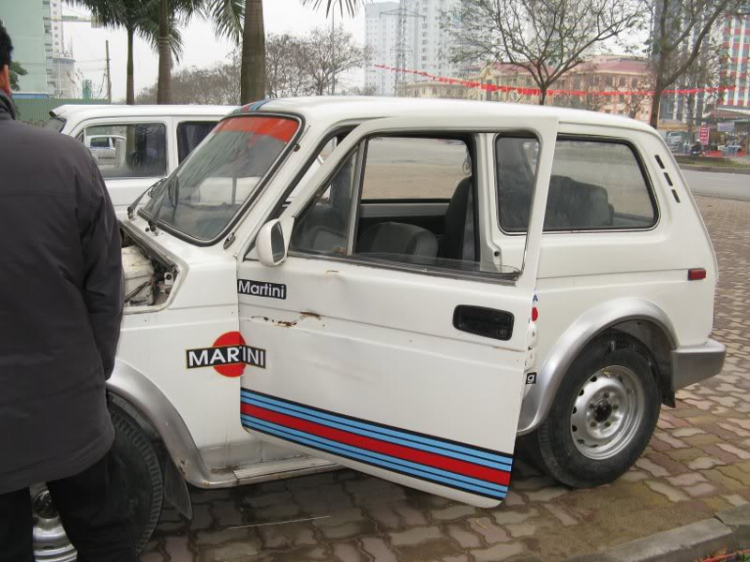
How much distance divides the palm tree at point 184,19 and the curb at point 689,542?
42.4 ft

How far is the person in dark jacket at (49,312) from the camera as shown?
1803 mm

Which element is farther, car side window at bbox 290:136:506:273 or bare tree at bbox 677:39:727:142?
bare tree at bbox 677:39:727:142

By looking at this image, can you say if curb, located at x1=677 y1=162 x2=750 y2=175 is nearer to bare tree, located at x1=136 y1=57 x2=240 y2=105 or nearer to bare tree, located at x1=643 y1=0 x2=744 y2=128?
bare tree, located at x1=643 y1=0 x2=744 y2=128

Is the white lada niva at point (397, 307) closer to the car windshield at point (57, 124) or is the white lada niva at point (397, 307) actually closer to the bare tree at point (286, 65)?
the car windshield at point (57, 124)

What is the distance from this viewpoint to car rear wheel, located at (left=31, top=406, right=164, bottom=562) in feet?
8.32

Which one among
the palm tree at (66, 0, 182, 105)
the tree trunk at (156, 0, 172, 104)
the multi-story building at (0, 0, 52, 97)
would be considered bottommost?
the tree trunk at (156, 0, 172, 104)

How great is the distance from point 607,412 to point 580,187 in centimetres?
115

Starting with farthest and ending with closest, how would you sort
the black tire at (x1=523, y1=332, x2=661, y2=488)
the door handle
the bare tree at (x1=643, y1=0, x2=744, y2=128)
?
the bare tree at (x1=643, y1=0, x2=744, y2=128)
the black tire at (x1=523, y1=332, x2=661, y2=488)
the door handle

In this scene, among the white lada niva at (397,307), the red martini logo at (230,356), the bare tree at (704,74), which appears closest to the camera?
the white lada niva at (397,307)

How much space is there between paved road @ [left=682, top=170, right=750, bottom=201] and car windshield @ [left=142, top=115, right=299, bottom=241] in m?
19.2

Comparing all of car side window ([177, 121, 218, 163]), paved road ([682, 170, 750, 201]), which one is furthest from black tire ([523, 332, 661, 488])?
paved road ([682, 170, 750, 201])

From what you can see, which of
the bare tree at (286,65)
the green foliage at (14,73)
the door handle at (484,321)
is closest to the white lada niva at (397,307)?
the door handle at (484,321)

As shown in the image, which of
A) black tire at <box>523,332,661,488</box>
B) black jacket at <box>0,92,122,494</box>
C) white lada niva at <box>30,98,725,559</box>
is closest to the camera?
black jacket at <box>0,92,122,494</box>

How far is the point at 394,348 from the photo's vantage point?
2680 millimetres
